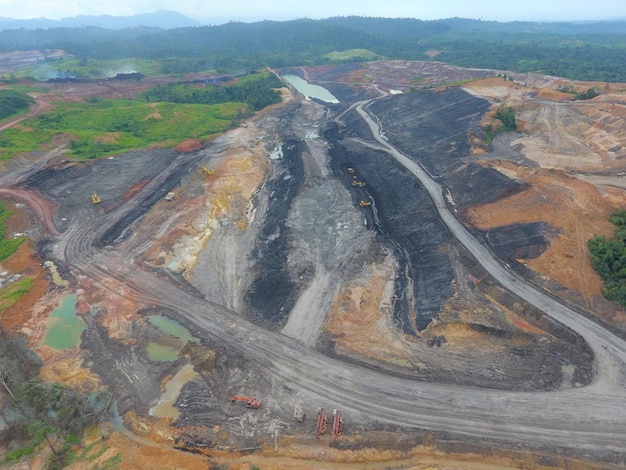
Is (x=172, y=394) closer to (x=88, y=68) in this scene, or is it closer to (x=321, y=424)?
(x=321, y=424)

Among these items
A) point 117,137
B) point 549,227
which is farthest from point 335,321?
point 117,137

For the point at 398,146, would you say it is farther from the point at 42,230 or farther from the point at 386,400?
the point at 42,230

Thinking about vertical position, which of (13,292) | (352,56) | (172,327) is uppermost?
(352,56)

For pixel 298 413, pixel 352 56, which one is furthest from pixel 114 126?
pixel 352 56

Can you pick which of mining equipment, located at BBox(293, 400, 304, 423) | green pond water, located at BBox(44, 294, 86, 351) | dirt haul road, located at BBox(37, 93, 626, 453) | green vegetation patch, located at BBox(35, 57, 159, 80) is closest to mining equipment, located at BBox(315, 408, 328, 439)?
mining equipment, located at BBox(293, 400, 304, 423)

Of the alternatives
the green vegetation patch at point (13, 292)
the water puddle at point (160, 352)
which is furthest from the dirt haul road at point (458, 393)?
the green vegetation patch at point (13, 292)

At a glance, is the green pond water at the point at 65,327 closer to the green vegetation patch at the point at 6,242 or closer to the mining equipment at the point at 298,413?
the green vegetation patch at the point at 6,242
